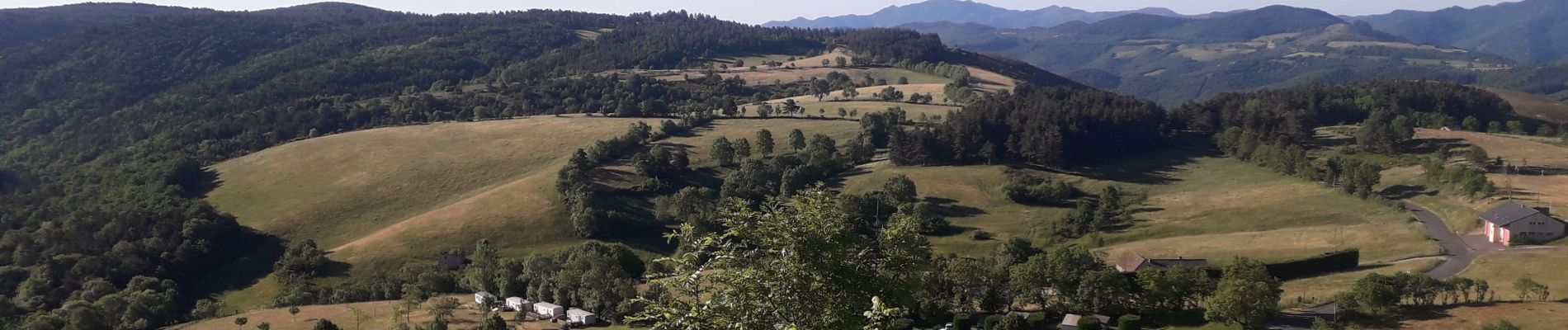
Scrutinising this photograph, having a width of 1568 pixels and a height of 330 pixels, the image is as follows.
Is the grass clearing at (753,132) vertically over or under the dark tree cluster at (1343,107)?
under

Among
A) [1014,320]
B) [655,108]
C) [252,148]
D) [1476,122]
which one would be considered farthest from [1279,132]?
[252,148]

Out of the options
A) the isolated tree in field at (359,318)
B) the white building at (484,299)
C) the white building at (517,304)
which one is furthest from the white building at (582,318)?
the isolated tree in field at (359,318)

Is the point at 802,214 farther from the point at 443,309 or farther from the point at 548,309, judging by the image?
the point at 548,309

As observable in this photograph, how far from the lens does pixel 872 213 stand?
90.8 meters

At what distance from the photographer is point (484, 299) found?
209 feet

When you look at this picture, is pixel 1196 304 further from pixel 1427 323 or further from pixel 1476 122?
pixel 1476 122

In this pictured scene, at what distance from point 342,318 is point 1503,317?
67.3m

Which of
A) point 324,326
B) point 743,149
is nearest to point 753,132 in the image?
point 743,149

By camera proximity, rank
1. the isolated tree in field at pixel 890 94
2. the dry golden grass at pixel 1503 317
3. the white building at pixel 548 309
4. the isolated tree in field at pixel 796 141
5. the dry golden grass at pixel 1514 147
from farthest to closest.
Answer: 1. the isolated tree in field at pixel 890 94
2. the isolated tree in field at pixel 796 141
3. the dry golden grass at pixel 1514 147
4. the white building at pixel 548 309
5. the dry golden grass at pixel 1503 317

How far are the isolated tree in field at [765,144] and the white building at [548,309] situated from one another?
192 ft

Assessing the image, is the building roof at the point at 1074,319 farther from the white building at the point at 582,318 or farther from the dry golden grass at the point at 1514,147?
the dry golden grass at the point at 1514,147

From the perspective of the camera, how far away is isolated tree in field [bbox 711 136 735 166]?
376 ft

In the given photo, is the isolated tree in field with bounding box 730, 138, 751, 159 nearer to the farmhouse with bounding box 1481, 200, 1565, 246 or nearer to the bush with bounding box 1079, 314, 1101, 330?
the bush with bounding box 1079, 314, 1101, 330

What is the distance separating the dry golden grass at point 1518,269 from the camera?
51062mm
